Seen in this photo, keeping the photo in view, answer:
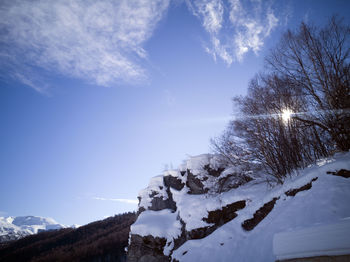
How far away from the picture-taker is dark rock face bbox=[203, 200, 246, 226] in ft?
35.6

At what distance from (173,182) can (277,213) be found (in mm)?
15235

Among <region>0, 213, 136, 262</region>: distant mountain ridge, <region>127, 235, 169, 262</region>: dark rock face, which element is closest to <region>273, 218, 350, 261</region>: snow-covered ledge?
<region>127, 235, 169, 262</region>: dark rock face

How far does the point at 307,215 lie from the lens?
5145mm

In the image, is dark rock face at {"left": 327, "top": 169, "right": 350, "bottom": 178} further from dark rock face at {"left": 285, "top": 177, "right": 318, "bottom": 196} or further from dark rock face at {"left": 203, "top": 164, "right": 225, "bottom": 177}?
dark rock face at {"left": 203, "top": 164, "right": 225, "bottom": 177}

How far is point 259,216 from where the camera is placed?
8312 mm

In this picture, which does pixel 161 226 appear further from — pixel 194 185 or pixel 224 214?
pixel 224 214

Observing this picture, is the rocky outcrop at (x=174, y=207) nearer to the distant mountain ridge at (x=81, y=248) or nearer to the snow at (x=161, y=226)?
the snow at (x=161, y=226)

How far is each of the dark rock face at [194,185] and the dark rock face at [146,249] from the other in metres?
4.93

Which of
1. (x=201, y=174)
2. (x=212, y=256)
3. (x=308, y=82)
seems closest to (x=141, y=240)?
(x=201, y=174)

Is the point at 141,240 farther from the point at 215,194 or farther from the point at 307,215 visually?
the point at 307,215

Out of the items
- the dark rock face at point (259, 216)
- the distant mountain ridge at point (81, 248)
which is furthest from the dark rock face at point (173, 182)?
the distant mountain ridge at point (81, 248)

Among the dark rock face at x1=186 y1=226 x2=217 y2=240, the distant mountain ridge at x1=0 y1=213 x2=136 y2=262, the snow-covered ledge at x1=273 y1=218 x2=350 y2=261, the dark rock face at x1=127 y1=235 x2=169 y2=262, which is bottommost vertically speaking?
the distant mountain ridge at x1=0 y1=213 x2=136 y2=262

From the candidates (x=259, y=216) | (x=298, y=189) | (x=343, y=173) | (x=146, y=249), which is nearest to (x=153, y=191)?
(x=146, y=249)

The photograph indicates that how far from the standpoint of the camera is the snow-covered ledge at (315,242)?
→ 240 cm
